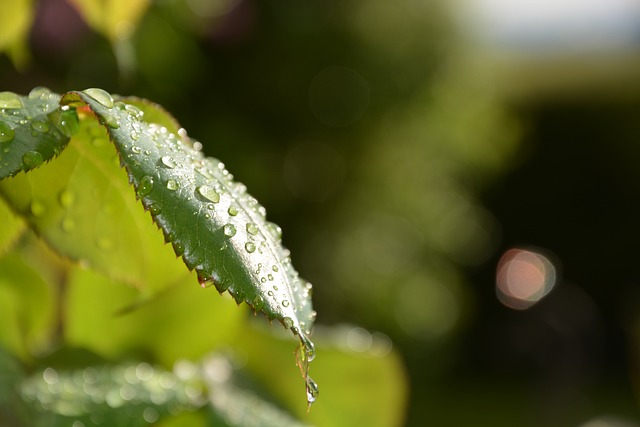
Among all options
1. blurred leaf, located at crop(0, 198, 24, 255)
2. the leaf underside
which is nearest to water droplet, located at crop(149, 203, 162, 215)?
the leaf underside

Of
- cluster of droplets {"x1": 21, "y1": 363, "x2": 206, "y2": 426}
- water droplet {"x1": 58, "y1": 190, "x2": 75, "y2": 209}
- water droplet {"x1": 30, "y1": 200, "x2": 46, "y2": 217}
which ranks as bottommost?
cluster of droplets {"x1": 21, "y1": 363, "x2": 206, "y2": 426}

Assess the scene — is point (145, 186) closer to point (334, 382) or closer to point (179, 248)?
point (179, 248)

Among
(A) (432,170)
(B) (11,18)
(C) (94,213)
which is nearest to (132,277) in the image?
(C) (94,213)

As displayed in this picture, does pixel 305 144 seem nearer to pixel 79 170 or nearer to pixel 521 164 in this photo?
pixel 521 164

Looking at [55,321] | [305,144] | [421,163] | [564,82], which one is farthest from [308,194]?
[55,321]

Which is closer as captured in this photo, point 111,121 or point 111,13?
point 111,121

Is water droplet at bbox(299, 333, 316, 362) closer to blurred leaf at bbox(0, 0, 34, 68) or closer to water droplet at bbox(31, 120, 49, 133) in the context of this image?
water droplet at bbox(31, 120, 49, 133)
